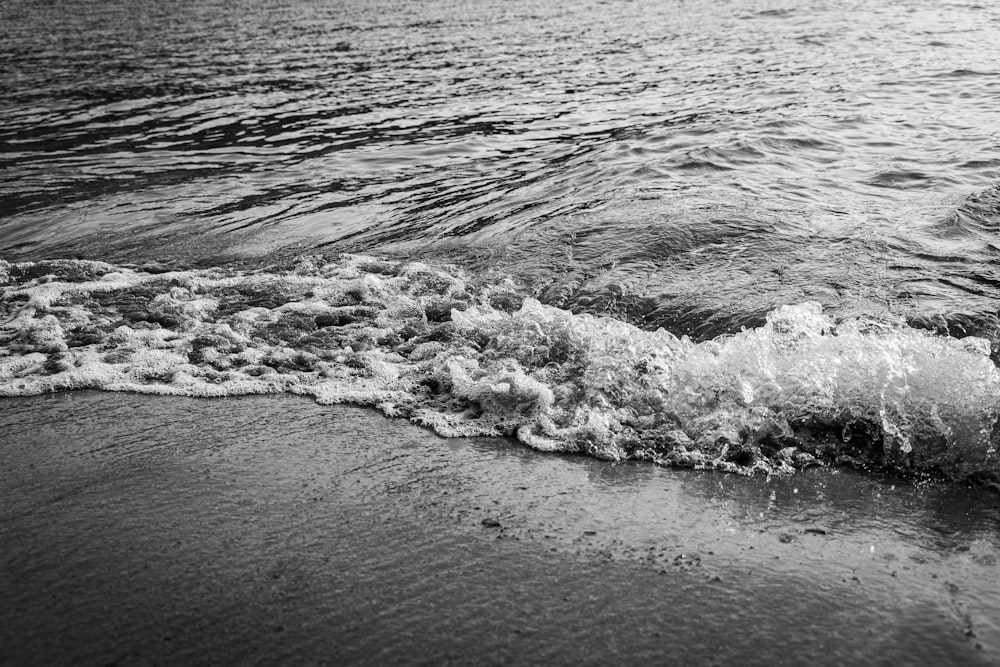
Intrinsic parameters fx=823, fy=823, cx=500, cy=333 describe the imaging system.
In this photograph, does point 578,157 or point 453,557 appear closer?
point 453,557

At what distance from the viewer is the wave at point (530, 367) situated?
4516 mm

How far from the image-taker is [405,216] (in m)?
9.23

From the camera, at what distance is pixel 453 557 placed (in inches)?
136

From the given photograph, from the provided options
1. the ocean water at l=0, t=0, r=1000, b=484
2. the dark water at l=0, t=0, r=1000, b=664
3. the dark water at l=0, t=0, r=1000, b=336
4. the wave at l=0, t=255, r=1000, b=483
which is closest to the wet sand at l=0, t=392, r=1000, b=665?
the dark water at l=0, t=0, r=1000, b=664

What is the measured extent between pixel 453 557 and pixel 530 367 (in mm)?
2142

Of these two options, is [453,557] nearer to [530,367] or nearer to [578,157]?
[530,367]

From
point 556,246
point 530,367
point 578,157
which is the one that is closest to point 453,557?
point 530,367

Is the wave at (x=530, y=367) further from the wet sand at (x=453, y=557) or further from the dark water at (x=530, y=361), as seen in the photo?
the wet sand at (x=453, y=557)

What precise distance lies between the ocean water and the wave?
0.07 ft

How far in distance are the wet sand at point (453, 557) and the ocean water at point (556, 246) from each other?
0.48 metres

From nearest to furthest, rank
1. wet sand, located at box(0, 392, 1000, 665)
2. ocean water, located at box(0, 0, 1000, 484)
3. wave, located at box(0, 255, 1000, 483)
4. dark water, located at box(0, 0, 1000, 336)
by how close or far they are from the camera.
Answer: wet sand, located at box(0, 392, 1000, 665) < wave, located at box(0, 255, 1000, 483) < ocean water, located at box(0, 0, 1000, 484) < dark water, located at box(0, 0, 1000, 336)

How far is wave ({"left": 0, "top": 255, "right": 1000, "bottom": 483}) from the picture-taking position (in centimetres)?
452

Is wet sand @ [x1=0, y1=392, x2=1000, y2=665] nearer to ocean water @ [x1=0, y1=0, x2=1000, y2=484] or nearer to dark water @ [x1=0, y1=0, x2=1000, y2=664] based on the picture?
dark water @ [x1=0, y1=0, x2=1000, y2=664]

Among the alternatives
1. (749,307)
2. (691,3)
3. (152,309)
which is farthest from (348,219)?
(691,3)
